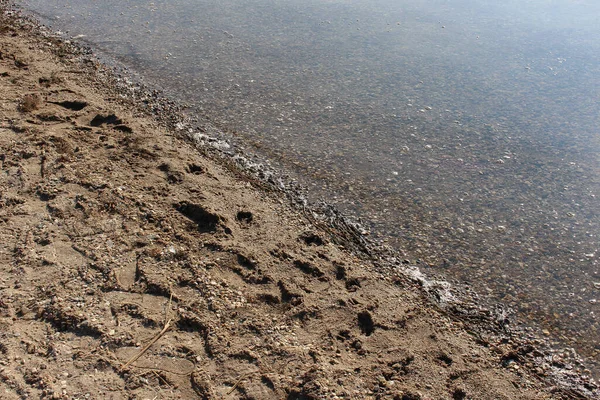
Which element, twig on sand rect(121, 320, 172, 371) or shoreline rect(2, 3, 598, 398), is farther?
shoreline rect(2, 3, 598, 398)

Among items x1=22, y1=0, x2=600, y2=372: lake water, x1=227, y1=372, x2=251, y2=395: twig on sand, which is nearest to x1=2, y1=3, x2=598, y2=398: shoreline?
x1=227, y1=372, x2=251, y2=395: twig on sand

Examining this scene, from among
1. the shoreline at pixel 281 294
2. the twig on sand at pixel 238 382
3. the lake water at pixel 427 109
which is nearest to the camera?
the twig on sand at pixel 238 382

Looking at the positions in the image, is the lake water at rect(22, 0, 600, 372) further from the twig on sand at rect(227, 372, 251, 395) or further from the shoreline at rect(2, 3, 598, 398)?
the twig on sand at rect(227, 372, 251, 395)

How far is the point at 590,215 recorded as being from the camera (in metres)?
4.55

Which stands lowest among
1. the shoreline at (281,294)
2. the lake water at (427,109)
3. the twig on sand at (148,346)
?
the twig on sand at (148,346)

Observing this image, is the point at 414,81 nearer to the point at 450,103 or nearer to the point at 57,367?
the point at 450,103

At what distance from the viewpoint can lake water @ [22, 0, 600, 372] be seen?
4.09 metres

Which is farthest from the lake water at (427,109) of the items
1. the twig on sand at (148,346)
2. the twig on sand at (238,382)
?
the twig on sand at (148,346)

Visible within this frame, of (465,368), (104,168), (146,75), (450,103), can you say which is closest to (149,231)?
(104,168)

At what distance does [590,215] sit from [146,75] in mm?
5142

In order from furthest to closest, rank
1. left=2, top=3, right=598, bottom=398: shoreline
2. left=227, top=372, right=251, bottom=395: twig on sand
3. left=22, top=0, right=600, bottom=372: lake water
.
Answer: left=22, top=0, right=600, bottom=372: lake water < left=2, top=3, right=598, bottom=398: shoreline < left=227, top=372, right=251, bottom=395: twig on sand

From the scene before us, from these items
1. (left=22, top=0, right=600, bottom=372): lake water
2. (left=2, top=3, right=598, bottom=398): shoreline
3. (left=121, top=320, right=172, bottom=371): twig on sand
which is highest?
(left=22, top=0, right=600, bottom=372): lake water

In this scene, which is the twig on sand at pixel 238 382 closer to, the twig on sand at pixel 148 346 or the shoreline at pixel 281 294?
the shoreline at pixel 281 294

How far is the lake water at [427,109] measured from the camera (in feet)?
13.4
